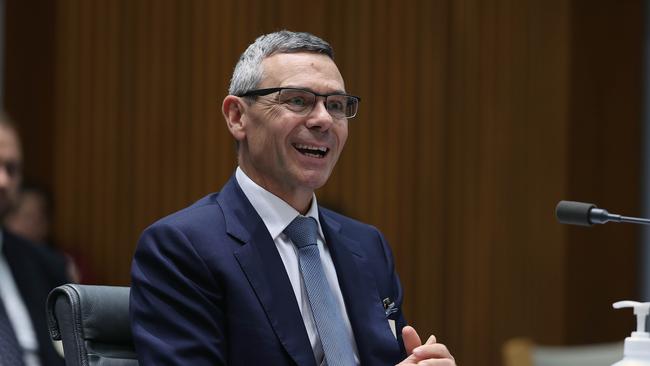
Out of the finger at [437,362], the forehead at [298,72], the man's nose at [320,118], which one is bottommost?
the finger at [437,362]

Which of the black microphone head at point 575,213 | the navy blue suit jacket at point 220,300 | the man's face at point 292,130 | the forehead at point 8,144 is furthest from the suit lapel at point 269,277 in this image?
the forehead at point 8,144

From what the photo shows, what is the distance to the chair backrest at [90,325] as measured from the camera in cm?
242

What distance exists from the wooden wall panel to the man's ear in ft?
11.1

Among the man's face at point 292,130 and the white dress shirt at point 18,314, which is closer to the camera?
the man's face at point 292,130

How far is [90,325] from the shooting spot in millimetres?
2438

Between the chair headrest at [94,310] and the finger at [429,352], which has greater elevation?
the chair headrest at [94,310]

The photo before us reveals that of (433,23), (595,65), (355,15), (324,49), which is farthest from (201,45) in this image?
(324,49)

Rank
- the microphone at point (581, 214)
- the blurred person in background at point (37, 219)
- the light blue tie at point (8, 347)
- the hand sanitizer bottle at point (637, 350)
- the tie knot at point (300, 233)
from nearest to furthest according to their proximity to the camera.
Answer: the hand sanitizer bottle at point (637, 350), the microphone at point (581, 214), the tie knot at point (300, 233), the light blue tie at point (8, 347), the blurred person in background at point (37, 219)

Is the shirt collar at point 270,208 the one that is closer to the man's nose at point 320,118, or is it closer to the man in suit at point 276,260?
the man in suit at point 276,260

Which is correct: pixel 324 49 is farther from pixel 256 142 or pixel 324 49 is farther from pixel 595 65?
pixel 595 65

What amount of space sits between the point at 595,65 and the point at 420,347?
4.30 metres

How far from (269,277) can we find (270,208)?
9.4 inches

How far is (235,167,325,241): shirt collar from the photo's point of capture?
2723 mm

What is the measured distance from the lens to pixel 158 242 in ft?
8.29
